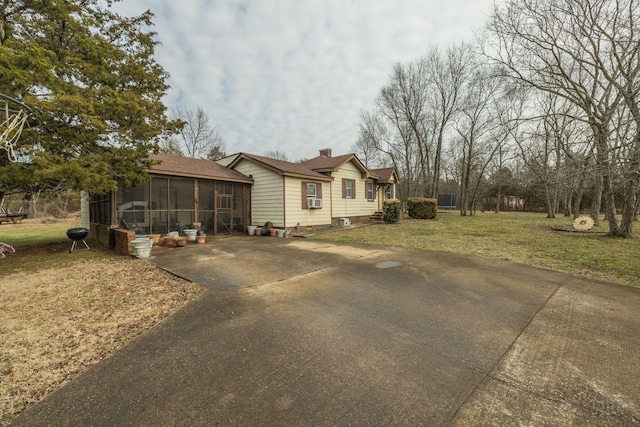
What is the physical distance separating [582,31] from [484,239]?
8092 mm

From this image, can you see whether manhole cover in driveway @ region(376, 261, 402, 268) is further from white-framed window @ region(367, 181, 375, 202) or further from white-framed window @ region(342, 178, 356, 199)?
white-framed window @ region(367, 181, 375, 202)

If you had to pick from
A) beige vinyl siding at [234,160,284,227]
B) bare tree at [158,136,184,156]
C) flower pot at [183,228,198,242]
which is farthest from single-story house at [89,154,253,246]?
bare tree at [158,136,184,156]

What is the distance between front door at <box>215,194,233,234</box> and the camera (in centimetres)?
1277

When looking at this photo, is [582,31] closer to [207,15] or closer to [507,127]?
[507,127]

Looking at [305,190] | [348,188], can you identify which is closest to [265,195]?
→ [305,190]

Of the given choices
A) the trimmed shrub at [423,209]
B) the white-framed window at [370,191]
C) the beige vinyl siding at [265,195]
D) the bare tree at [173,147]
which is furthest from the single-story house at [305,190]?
the bare tree at [173,147]

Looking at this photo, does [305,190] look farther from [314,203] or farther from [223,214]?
[223,214]

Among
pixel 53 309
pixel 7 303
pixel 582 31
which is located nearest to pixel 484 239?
pixel 582 31

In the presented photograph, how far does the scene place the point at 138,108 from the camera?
7.64 m

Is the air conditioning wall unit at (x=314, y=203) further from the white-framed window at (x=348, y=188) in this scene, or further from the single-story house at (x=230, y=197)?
the white-framed window at (x=348, y=188)

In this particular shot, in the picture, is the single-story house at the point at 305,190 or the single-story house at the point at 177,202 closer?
the single-story house at the point at 177,202

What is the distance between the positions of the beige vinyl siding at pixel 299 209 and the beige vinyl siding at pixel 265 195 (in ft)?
1.22

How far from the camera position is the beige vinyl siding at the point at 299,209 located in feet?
42.0

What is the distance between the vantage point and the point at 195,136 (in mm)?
28562
